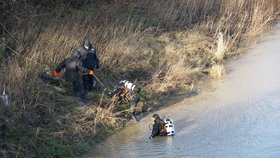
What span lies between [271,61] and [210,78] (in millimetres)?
2315

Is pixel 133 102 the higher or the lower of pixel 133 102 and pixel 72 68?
the lower

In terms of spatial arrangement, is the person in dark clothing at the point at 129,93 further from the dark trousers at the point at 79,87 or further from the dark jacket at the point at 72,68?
the dark jacket at the point at 72,68

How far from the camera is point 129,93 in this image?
12500mm

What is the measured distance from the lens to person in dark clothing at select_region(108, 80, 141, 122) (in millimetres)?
12328

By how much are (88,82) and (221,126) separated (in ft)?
11.0

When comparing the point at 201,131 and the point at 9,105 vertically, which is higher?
the point at 9,105

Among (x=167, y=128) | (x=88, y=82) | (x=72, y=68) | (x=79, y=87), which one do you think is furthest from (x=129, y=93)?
(x=167, y=128)

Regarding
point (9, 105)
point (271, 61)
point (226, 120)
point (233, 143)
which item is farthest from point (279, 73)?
point (9, 105)

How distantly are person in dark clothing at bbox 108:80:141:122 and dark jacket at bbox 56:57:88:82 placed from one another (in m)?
0.94

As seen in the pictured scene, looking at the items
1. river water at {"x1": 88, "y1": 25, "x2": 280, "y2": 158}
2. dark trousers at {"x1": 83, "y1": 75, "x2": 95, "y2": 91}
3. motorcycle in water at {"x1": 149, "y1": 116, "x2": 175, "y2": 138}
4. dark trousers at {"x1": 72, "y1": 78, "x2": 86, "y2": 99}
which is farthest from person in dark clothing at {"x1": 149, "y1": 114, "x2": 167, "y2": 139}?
dark trousers at {"x1": 83, "y1": 75, "x2": 95, "y2": 91}

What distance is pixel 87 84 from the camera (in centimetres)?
1317

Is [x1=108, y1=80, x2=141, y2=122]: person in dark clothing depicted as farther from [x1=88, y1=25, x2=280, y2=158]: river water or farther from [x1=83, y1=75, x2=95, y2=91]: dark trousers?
[x1=83, y1=75, x2=95, y2=91]: dark trousers

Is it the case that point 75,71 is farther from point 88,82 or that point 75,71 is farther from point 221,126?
point 221,126

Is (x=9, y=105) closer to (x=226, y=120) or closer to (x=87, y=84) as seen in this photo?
(x=87, y=84)
